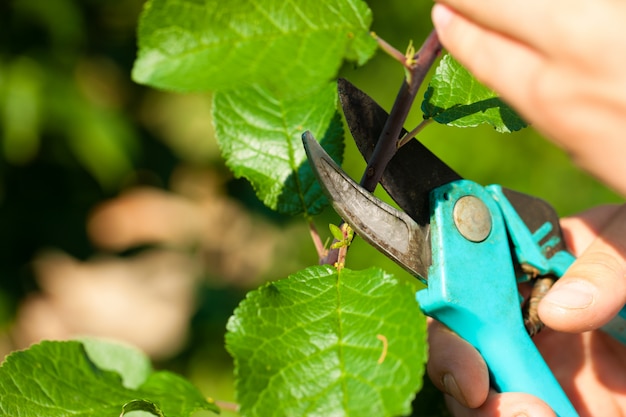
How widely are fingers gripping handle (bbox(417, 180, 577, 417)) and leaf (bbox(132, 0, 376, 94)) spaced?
27cm

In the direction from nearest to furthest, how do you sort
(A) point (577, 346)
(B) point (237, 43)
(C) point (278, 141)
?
(B) point (237, 43), (C) point (278, 141), (A) point (577, 346)

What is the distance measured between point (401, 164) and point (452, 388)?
320mm

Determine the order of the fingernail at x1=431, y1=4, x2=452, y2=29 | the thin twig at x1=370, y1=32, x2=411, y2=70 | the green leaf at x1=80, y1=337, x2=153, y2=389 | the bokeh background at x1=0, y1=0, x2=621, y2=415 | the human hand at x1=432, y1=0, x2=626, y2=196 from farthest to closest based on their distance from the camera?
the bokeh background at x1=0, y1=0, x2=621, y2=415 → the green leaf at x1=80, y1=337, x2=153, y2=389 → the thin twig at x1=370, y1=32, x2=411, y2=70 → the fingernail at x1=431, y1=4, x2=452, y2=29 → the human hand at x1=432, y1=0, x2=626, y2=196

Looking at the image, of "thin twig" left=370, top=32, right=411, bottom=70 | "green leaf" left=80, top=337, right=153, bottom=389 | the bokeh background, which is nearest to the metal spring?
"thin twig" left=370, top=32, right=411, bottom=70

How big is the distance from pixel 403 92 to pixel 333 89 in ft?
0.92

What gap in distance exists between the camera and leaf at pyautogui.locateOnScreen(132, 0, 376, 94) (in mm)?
812

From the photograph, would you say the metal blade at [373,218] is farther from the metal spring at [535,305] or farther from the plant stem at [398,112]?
the metal spring at [535,305]

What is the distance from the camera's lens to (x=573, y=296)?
1044mm

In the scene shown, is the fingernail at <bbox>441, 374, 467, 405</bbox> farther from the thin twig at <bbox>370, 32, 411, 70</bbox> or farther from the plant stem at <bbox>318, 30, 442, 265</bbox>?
the thin twig at <bbox>370, 32, 411, 70</bbox>

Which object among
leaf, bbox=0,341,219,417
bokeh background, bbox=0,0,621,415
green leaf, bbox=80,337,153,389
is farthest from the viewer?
bokeh background, bbox=0,0,621,415

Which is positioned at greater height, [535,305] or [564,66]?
[564,66]

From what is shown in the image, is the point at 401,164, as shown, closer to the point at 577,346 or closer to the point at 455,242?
the point at 455,242

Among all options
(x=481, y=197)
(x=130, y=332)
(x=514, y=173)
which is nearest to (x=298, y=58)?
(x=481, y=197)

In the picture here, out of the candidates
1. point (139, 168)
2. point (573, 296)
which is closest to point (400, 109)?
point (573, 296)
